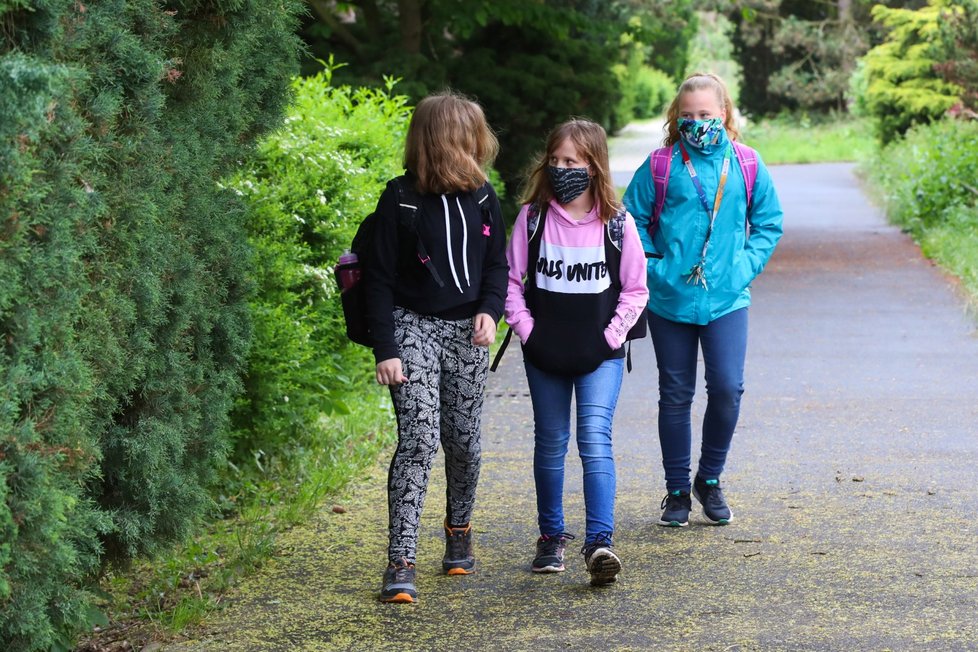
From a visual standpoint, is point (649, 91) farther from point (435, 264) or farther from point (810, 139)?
point (435, 264)

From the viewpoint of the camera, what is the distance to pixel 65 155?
127 inches

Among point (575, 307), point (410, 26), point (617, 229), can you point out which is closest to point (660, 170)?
point (617, 229)

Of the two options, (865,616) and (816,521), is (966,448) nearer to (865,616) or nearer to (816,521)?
(816,521)

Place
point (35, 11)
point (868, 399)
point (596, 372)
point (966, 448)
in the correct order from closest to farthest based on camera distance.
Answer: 1. point (35, 11)
2. point (596, 372)
3. point (966, 448)
4. point (868, 399)

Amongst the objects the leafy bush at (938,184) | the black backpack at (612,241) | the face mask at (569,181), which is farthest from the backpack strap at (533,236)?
the leafy bush at (938,184)

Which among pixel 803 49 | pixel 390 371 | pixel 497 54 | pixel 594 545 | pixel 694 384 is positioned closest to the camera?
pixel 390 371

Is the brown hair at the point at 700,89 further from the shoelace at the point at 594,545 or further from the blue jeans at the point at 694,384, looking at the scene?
the shoelace at the point at 594,545

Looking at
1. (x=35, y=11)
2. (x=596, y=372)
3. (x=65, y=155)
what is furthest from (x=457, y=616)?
(x=35, y=11)

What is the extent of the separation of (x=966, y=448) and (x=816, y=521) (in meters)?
1.61

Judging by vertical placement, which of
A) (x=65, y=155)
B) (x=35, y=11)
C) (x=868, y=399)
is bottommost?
(x=868, y=399)

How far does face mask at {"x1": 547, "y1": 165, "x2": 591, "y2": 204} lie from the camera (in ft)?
15.6

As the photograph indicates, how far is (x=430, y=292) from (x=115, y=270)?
1.20 meters

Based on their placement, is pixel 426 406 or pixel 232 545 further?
pixel 232 545

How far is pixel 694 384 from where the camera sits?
5375 mm
